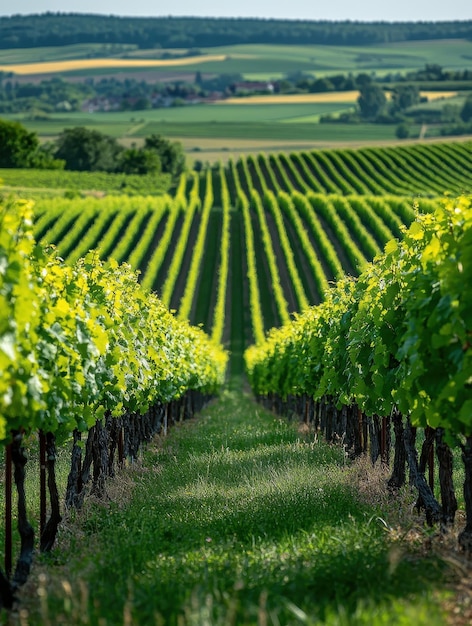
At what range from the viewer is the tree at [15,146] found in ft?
480

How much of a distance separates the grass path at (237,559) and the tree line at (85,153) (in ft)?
429

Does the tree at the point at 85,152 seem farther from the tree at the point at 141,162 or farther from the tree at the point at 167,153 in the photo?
the tree at the point at 167,153

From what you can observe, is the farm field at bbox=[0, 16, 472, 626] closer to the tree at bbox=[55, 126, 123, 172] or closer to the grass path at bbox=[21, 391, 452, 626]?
the grass path at bbox=[21, 391, 452, 626]

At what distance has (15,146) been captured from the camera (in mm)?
146375

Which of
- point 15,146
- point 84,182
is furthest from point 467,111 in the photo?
point 84,182

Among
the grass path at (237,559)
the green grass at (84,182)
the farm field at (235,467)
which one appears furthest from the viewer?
the green grass at (84,182)

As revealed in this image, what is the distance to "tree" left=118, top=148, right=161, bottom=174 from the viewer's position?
146375mm

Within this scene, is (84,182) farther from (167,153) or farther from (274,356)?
(274,356)

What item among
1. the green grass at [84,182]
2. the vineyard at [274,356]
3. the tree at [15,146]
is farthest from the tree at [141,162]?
the vineyard at [274,356]

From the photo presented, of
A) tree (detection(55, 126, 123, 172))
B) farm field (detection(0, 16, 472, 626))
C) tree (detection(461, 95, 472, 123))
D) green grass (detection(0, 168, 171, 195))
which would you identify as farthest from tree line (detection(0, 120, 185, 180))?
farm field (detection(0, 16, 472, 626))

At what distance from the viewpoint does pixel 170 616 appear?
7891 mm

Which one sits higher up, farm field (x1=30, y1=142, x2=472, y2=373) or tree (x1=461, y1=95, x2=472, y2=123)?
tree (x1=461, y1=95, x2=472, y2=123)

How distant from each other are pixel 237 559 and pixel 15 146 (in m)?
142

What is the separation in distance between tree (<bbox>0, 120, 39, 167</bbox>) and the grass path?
133880mm
